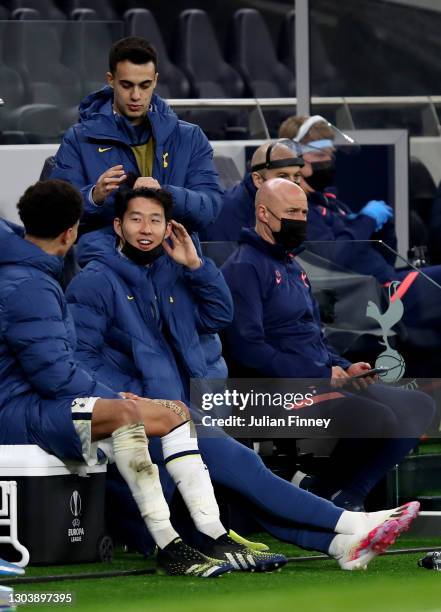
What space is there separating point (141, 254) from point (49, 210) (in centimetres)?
62

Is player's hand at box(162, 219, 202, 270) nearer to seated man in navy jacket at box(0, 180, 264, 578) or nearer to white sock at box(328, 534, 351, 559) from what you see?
seated man in navy jacket at box(0, 180, 264, 578)

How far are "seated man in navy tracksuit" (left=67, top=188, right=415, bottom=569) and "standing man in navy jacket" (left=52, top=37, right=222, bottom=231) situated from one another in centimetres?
29

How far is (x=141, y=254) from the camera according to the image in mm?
6891

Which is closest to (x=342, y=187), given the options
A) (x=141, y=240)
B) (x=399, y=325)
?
(x=399, y=325)

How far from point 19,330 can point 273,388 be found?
1.58 metres

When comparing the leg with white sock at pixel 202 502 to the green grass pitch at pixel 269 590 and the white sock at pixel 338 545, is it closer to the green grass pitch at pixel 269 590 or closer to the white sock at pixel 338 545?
the green grass pitch at pixel 269 590

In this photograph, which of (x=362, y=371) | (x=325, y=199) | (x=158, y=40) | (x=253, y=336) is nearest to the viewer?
(x=253, y=336)

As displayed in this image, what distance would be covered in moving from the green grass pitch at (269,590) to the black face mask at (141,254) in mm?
1116

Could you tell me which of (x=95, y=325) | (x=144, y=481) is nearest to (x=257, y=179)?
(x=95, y=325)

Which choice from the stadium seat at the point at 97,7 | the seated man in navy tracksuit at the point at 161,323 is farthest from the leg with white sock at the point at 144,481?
the stadium seat at the point at 97,7

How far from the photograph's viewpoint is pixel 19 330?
621 centimetres

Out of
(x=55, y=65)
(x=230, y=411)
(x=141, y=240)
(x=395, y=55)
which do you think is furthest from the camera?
(x=395, y=55)

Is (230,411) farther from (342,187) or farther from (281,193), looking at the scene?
(342,187)

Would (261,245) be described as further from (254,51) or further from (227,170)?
(254,51)
